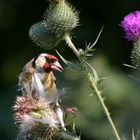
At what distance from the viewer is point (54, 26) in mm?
6328

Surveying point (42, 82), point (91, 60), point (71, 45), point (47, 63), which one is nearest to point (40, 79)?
point (42, 82)

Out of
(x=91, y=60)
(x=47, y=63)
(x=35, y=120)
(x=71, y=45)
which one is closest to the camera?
(x=35, y=120)

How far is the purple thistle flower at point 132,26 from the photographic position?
6.13m

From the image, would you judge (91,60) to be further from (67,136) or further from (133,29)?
(67,136)

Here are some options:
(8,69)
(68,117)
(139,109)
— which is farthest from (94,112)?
(68,117)

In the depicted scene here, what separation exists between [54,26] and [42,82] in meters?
0.46

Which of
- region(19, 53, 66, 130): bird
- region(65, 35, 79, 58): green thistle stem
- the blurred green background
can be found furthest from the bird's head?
the blurred green background

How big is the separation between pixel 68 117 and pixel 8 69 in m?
7.81

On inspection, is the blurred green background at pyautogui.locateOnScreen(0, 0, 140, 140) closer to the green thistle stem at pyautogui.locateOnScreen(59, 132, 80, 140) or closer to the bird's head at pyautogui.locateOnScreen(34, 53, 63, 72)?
the bird's head at pyautogui.locateOnScreen(34, 53, 63, 72)

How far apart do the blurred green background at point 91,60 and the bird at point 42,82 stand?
3497 mm

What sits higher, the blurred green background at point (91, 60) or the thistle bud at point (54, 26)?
the thistle bud at point (54, 26)

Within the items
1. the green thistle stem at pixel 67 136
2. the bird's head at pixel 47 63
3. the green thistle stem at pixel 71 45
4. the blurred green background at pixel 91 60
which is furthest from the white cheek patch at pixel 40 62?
the blurred green background at pixel 91 60

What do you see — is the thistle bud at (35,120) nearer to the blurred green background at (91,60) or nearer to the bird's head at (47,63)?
the bird's head at (47,63)

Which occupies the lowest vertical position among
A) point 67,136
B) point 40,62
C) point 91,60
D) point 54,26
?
point 91,60
